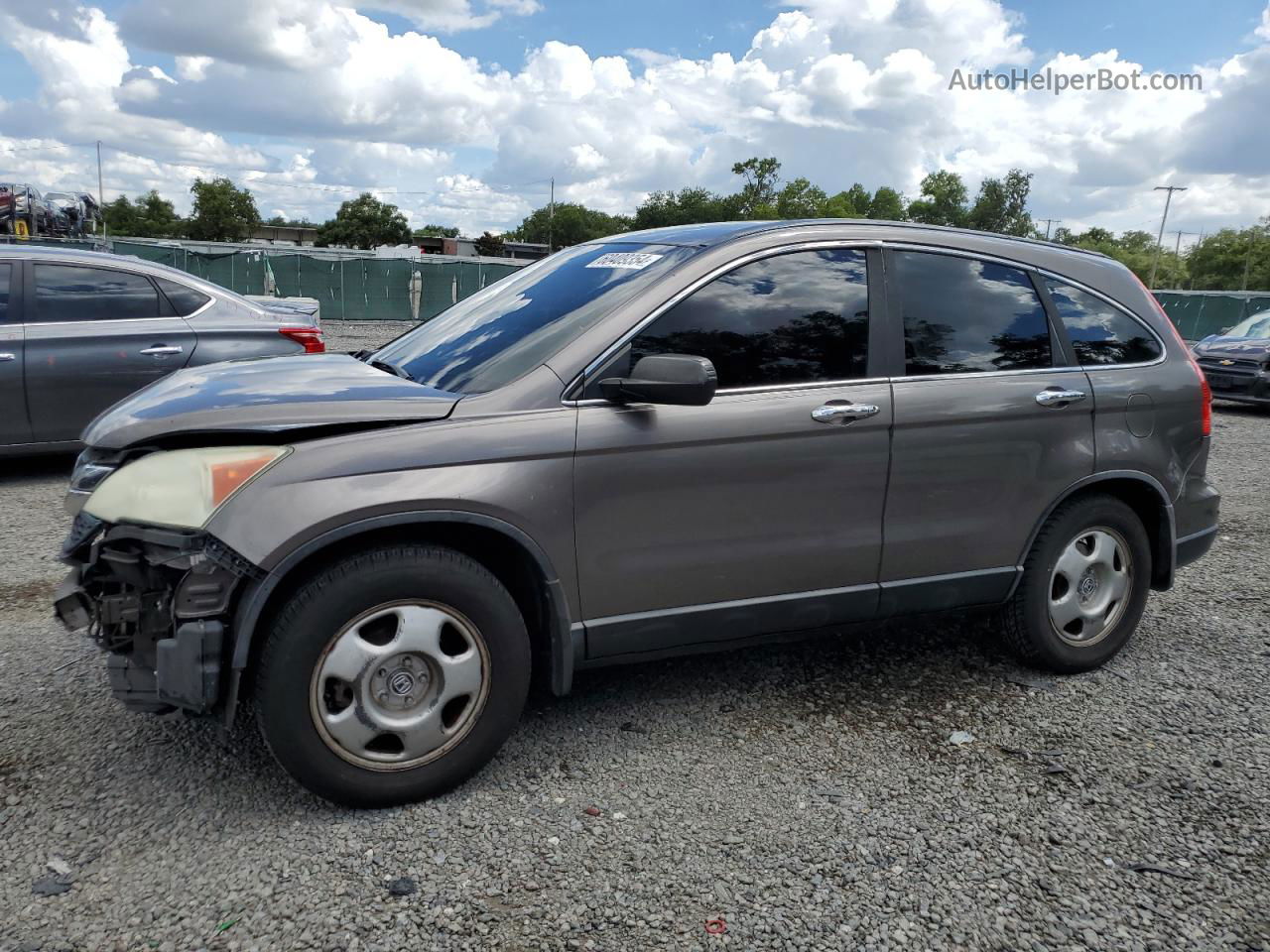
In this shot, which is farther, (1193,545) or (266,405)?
(1193,545)

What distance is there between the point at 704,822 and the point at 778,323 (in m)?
1.67

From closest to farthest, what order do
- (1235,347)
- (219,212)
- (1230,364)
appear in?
(1230,364) → (1235,347) → (219,212)

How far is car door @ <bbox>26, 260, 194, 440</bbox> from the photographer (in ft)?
22.6

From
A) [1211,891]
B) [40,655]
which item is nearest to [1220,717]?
[1211,891]

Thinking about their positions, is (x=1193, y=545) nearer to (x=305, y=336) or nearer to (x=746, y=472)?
(x=746, y=472)

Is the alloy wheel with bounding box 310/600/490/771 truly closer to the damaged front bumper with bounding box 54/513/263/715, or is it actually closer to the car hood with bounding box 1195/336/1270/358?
the damaged front bumper with bounding box 54/513/263/715

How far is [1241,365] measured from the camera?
1448cm

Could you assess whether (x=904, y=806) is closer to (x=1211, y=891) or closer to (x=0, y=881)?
(x=1211, y=891)

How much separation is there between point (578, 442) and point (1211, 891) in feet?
7.16

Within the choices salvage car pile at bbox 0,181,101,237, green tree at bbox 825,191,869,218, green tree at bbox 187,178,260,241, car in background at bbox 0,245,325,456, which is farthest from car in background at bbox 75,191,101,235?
green tree at bbox 825,191,869,218

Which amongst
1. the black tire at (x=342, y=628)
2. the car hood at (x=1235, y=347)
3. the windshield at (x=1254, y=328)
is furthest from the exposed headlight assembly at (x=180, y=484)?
the windshield at (x=1254, y=328)

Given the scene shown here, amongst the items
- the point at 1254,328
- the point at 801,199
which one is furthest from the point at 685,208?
the point at 1254,328

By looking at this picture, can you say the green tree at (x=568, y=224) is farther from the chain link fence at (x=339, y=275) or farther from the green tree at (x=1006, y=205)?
the chain link fence at (x=339, y=275)

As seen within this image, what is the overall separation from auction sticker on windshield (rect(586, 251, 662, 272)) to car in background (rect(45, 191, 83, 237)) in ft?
102
